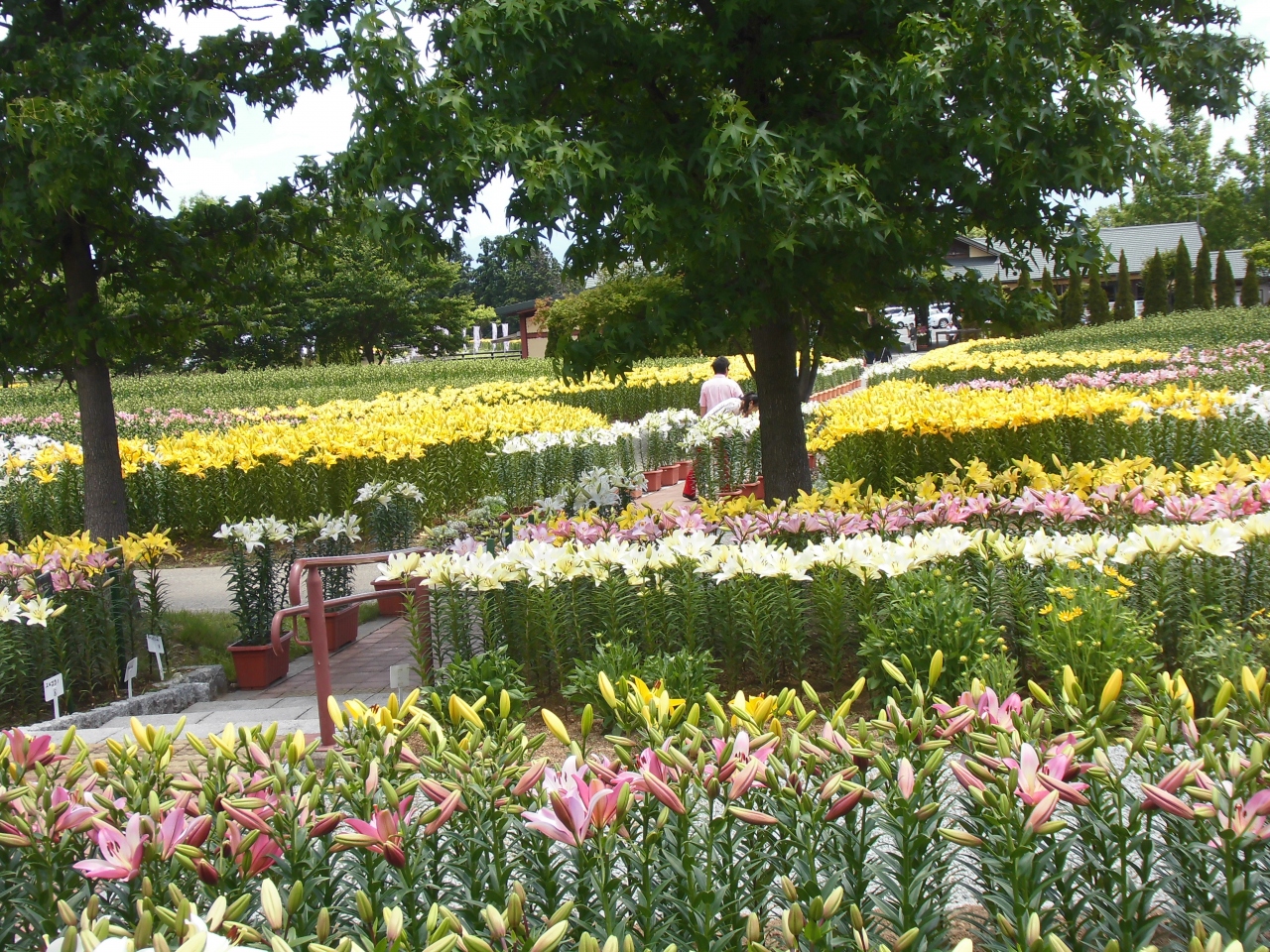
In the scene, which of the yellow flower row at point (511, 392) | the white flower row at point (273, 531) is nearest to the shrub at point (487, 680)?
the white flower row at point (273, 531)

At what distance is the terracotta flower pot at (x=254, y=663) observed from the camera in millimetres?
6613

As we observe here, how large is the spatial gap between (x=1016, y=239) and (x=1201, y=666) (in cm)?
294

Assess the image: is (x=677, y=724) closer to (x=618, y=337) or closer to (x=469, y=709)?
(x=469, y=709)

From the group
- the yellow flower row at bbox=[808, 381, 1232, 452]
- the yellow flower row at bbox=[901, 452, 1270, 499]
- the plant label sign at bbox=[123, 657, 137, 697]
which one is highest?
the yellow flower row at bbox=[808, 381, 1232, 452]

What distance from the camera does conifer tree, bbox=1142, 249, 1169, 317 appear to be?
4341cm

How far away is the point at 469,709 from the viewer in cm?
273

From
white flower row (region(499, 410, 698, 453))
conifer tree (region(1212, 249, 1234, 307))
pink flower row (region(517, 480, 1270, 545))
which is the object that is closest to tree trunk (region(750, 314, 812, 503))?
pink flower row (region(517, 480, 1270, 545))

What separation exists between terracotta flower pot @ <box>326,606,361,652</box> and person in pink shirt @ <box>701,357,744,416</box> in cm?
647

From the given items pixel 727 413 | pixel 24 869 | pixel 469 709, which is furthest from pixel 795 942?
pixel 727 413

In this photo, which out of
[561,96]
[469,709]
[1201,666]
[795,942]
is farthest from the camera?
[561,96]

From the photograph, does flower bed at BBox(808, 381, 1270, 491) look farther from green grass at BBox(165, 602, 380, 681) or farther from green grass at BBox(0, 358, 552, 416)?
green grass at BBox(0, 358, 552, 416)

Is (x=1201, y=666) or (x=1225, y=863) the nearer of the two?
(x=1225, y=863)

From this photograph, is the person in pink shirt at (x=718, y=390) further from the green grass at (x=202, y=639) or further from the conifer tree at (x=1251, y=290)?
the conifer tree at (x=1251, y=290)

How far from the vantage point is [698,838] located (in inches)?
95.7
